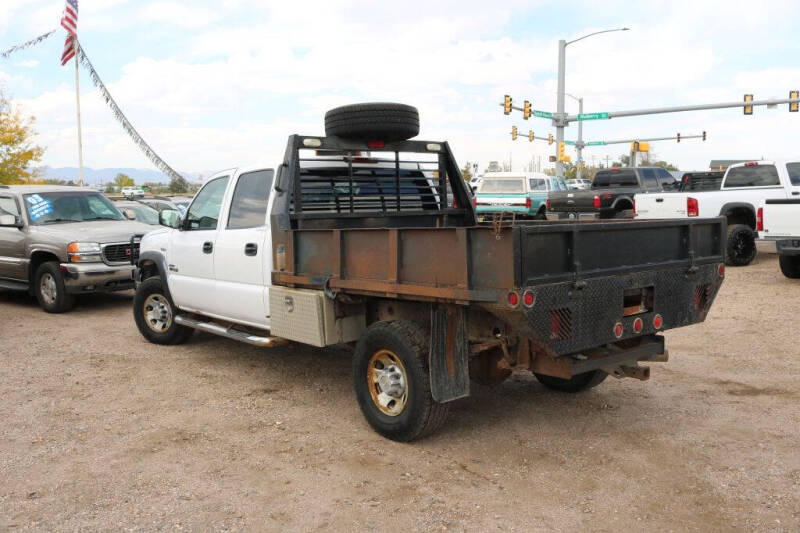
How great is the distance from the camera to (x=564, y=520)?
3.77 m

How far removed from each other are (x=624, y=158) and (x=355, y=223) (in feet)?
299

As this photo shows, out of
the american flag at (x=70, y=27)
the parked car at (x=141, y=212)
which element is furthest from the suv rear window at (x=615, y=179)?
the american flag at (x=70, y=27)

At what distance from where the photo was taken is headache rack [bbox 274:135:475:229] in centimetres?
586

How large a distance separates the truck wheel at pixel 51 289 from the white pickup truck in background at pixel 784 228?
11.0 m

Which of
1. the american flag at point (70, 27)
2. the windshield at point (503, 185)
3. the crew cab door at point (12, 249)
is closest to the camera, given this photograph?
the crew cab door at point (12, 249)

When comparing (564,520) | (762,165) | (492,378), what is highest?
(762,165)

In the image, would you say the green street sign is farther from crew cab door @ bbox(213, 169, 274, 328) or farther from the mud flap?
the mud flap

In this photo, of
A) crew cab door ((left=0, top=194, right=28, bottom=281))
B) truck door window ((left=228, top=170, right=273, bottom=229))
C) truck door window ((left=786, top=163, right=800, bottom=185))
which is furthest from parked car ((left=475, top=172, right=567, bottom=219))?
truck door window ((left=228, top=170, right=273, bottom=229))

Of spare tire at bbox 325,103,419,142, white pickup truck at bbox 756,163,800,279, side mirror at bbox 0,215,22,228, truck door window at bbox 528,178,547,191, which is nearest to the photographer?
spare tire at bbox 325,103,419,142

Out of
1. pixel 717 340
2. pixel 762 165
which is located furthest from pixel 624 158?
Result: pixel 717 340

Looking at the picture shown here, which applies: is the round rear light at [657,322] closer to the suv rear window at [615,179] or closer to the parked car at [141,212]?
the parked car at [141,212]

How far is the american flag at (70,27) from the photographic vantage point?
24859mm

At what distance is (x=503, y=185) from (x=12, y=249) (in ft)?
47.2

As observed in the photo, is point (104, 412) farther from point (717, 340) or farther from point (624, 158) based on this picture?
point (624, 158)
